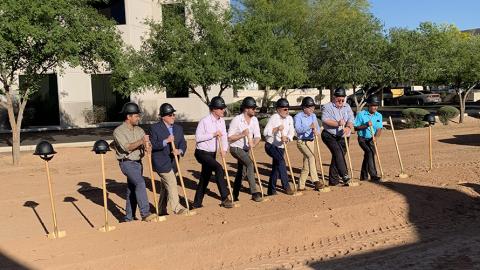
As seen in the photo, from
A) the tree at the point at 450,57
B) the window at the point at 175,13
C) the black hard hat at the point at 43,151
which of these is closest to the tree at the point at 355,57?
the tree at the point at 450,57

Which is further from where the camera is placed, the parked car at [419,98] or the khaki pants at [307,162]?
the parked car at [419,98]

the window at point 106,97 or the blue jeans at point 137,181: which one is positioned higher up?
the window at point 106,97

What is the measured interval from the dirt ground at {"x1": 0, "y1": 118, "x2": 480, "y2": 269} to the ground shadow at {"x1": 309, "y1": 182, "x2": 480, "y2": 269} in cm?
1

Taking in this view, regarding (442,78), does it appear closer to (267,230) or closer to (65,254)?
(267,230)

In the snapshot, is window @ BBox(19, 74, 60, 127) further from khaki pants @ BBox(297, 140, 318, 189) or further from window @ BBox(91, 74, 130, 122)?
khaki pants @ BBox(297, 140, 318, 189)

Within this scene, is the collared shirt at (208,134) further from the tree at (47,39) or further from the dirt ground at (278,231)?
the tree at (47,39)

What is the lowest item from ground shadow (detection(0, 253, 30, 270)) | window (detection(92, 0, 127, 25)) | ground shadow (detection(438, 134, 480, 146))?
ground shadow (detection(438, 134, 480, 146))

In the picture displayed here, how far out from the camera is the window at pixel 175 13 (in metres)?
18.7

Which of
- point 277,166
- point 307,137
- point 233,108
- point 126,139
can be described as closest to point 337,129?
point 307,137

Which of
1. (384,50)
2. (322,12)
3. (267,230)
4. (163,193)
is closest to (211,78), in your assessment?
(384,50)

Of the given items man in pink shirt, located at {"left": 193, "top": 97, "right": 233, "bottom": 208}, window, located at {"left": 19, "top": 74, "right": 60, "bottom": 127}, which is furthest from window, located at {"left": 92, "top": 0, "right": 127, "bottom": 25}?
man in pink shirt, located at {"left": 193, "top": 97, "right": 233, "bottom": 208}

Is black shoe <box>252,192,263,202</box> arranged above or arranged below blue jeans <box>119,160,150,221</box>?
below

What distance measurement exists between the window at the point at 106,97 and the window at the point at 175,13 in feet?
36.3

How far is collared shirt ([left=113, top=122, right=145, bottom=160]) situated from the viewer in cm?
760
